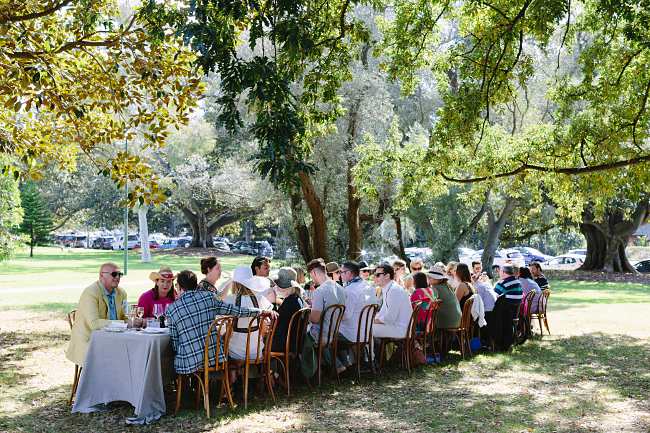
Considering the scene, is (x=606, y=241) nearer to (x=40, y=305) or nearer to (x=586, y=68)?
(x=586, y=68)

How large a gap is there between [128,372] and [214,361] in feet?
2.82

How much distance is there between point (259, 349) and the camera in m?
7.39

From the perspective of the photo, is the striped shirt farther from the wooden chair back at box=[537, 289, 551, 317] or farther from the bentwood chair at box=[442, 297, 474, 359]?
the wooden chair back at box=[537, 289, 551, 317]

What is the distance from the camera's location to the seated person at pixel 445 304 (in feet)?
32.2

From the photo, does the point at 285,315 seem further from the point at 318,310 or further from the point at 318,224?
the point at 318,224

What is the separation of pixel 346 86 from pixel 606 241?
22442 mm

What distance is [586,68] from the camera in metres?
12.8

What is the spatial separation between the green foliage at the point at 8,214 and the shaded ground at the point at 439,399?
1928cm

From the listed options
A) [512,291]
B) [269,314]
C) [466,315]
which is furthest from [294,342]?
[512,291]

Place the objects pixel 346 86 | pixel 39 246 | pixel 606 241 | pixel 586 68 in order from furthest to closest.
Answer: pixel 39 246 < pixel 606 241 < pixel 346 86 < pixel 586 68

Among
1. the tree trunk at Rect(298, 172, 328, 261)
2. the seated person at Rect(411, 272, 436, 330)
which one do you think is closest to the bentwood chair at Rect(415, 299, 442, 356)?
the seated person at Rect(411, 272, 436, 330)

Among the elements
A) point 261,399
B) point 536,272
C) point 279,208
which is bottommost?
point 261,399

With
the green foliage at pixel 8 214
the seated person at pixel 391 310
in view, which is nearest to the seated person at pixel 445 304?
the seated person at pixel 391 310

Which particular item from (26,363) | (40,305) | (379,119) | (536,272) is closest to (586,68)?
(536,272)
